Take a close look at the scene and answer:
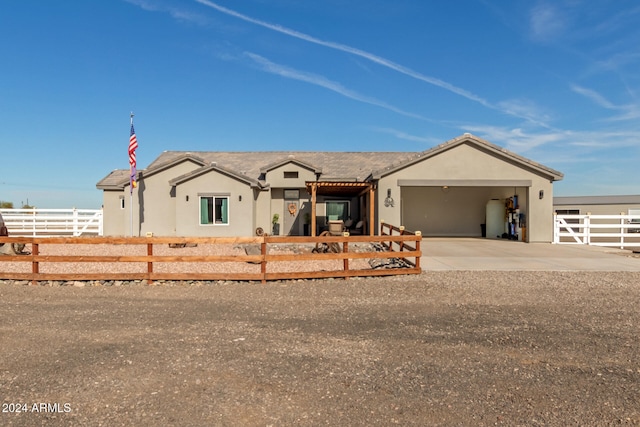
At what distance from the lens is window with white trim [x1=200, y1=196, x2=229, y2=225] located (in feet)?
65.7

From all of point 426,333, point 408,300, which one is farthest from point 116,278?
point 426,333

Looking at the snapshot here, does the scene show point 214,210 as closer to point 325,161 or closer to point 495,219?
point 325,161

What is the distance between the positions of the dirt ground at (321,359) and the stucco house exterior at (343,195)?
11403 millimetres

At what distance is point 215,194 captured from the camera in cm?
2000

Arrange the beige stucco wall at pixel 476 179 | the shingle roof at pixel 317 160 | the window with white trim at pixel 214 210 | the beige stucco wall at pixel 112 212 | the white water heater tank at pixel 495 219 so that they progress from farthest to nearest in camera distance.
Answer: the shingle roof at pixel 317 160 → the beige stucco wall at pixel 112 212 → the white water heater tank at pixel 495 219 → the window with white trim at pixel 214 210 → the beige stucco wall at pixel 476 179

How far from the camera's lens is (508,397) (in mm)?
3471

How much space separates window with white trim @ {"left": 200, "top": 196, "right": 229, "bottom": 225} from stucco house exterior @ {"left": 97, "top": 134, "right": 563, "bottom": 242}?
0.17 feet

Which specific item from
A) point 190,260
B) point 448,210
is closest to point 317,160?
point 448,210

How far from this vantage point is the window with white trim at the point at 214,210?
20.0 m

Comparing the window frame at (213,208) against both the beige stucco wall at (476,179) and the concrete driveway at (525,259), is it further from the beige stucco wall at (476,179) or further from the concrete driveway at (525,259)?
the concrete driveway at (525,259)

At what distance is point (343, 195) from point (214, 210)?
24.2 feet

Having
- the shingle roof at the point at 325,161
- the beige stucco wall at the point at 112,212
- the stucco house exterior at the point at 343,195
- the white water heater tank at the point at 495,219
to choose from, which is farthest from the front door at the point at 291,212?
the white water heater tank at the point at 495,219

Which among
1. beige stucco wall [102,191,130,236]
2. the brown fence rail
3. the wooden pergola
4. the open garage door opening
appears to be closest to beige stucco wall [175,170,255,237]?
the wooden pergola

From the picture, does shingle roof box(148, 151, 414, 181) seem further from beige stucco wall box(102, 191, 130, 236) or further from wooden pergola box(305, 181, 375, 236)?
beige stucco wall box(102, 191, 130, 236)
